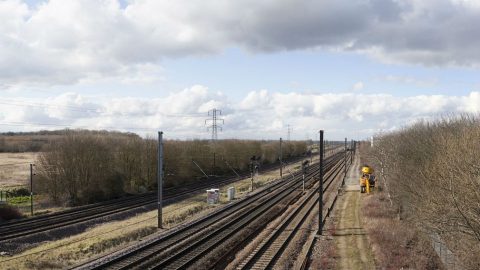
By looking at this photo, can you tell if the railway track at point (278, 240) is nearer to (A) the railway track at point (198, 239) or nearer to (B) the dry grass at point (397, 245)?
(A) the railway track at point (198, 239)

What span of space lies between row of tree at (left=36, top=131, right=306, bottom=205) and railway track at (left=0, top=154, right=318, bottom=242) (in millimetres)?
3306

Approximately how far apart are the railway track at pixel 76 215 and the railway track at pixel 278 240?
14.1 meters

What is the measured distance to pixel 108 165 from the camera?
5225 centimetres

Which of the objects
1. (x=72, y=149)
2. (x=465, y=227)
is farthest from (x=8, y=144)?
(x=465, y=227)

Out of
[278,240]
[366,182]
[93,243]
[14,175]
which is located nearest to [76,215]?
[93,243]

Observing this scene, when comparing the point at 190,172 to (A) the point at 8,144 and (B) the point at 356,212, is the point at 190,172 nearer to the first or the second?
(B) the point at 356,212

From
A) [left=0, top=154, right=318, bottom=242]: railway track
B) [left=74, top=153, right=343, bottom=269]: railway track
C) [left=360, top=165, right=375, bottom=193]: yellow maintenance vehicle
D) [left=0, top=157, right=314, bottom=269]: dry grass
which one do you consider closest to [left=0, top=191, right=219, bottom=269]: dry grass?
[left=0, top=157, right=314, bottom=269]: dry grass

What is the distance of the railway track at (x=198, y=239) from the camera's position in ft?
66.9

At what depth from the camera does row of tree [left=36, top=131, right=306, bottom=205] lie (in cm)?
4797

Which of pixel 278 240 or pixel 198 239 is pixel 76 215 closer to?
pixel 198 239

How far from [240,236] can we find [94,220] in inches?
531

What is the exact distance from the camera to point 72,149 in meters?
49.2

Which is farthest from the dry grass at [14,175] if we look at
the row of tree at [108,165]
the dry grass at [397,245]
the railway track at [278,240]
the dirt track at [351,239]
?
the dry grass at [397,245]

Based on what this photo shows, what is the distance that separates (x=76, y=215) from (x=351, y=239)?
22.1m
